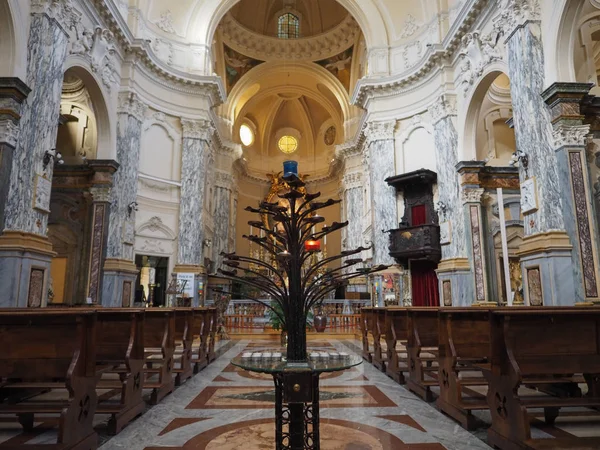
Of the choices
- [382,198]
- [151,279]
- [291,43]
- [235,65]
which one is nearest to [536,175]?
[382,198]

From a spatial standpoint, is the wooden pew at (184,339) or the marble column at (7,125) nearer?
the wooden pew at (184,339)

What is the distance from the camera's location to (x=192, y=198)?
15742mm

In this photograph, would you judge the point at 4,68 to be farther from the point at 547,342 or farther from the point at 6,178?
the point at 547,342

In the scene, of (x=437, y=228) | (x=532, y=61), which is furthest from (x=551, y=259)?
(x=437, y=228)

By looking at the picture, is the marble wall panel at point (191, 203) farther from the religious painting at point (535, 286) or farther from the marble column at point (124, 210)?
the religious painting at point (535, 286)

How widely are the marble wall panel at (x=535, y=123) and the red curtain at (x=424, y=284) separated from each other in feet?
20.9

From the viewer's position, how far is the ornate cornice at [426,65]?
11.9 meters

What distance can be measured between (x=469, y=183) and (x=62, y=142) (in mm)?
11770

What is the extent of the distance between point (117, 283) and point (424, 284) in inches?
373

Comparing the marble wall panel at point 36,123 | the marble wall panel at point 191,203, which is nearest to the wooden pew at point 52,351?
the marble wall panel at point 36,123

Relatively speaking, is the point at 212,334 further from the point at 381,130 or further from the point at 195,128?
the point at 381,130

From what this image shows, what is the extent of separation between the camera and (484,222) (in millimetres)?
12625

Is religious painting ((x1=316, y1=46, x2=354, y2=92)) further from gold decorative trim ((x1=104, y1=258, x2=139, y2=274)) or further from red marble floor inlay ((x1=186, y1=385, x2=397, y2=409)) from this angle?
red marble floor inlay ((x1=186, y1=385, x2=397, y2=409))

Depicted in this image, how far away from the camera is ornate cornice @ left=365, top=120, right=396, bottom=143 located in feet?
52.7
